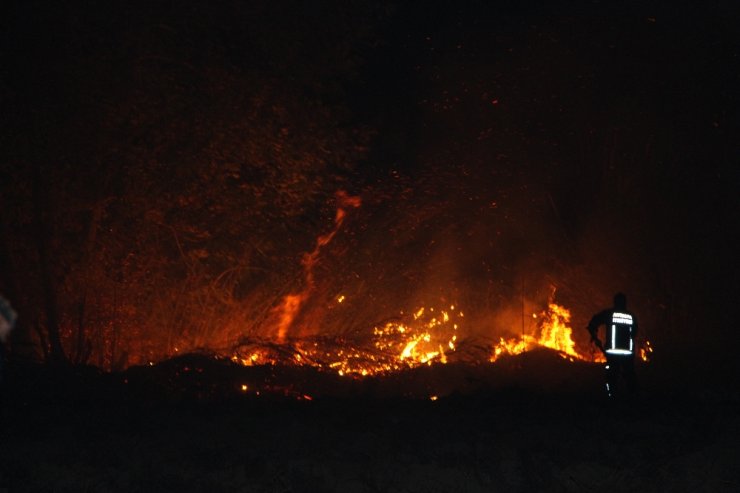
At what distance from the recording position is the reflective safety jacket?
1012 cm

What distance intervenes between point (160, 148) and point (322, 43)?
259cm

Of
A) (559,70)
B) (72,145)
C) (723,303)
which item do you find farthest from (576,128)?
(72,145)

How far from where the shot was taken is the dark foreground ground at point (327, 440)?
727 cm

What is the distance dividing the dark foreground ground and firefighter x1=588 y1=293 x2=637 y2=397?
0.31 meters

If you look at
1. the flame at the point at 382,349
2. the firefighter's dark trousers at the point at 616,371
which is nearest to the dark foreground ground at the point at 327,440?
the firefighter's dark trousers at the point at 616,371

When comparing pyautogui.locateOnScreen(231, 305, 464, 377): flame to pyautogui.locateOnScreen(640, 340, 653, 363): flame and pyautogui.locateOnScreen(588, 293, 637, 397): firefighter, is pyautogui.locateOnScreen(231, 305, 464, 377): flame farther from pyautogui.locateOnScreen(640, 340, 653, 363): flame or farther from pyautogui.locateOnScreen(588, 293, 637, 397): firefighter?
pyautogui.locateOnScreen(640, 340, 653, 363): flame

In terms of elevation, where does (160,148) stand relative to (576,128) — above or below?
below

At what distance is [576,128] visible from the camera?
15.2 m

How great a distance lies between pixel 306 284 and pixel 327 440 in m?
7.23

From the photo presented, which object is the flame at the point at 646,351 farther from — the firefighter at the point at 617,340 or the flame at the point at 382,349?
the firefighter at the point at 617,340

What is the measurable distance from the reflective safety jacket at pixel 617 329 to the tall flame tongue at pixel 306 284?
17.2ft

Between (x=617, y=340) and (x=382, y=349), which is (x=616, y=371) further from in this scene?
(x=382, y=349)

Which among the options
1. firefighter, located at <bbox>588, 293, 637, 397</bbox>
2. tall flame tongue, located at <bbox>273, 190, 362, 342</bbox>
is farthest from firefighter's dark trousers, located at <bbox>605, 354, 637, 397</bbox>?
tall flame tongue, located at <bbox>273, 190, 362, 342</bbox>

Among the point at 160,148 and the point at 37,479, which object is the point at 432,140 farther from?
the point at 37,479
